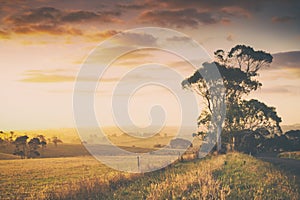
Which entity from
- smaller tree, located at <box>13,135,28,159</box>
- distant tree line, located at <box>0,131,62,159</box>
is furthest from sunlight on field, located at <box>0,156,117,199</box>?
smaller tree, located at <box>13,135,28,159</box>

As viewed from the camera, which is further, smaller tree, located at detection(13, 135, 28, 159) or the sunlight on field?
smaller tree, located at detection(13, 135, 28, 159)

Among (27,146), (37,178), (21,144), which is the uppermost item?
(21,144)

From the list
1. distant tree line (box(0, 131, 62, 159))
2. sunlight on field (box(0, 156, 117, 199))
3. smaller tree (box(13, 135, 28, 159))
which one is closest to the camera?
sunlight on field (box(0, 156, 117, 199))

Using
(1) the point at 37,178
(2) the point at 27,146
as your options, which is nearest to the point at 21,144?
(2) the point at 27,146

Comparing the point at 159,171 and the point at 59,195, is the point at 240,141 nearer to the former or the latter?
the point at 159,171

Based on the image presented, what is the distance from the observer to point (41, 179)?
38.6m

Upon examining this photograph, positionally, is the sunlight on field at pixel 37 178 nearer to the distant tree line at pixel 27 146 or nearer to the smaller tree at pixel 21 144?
the distant tree line at pixel 27 146

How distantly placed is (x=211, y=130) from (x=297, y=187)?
3060 cm

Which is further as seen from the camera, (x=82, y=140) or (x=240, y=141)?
(x=82, y=140)

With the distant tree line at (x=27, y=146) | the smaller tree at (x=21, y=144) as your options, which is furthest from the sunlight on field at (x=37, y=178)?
the smaller tree at (x=21, y=144)

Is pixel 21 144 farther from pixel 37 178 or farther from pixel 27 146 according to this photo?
pixel 37 178

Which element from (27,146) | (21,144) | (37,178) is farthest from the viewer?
(21,144)

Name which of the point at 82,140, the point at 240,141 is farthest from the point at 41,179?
the point at 82,140

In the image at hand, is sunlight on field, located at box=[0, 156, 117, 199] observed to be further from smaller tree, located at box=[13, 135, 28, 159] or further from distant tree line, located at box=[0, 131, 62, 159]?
smaller tree, located at box=[13, 135, 28, 159]
